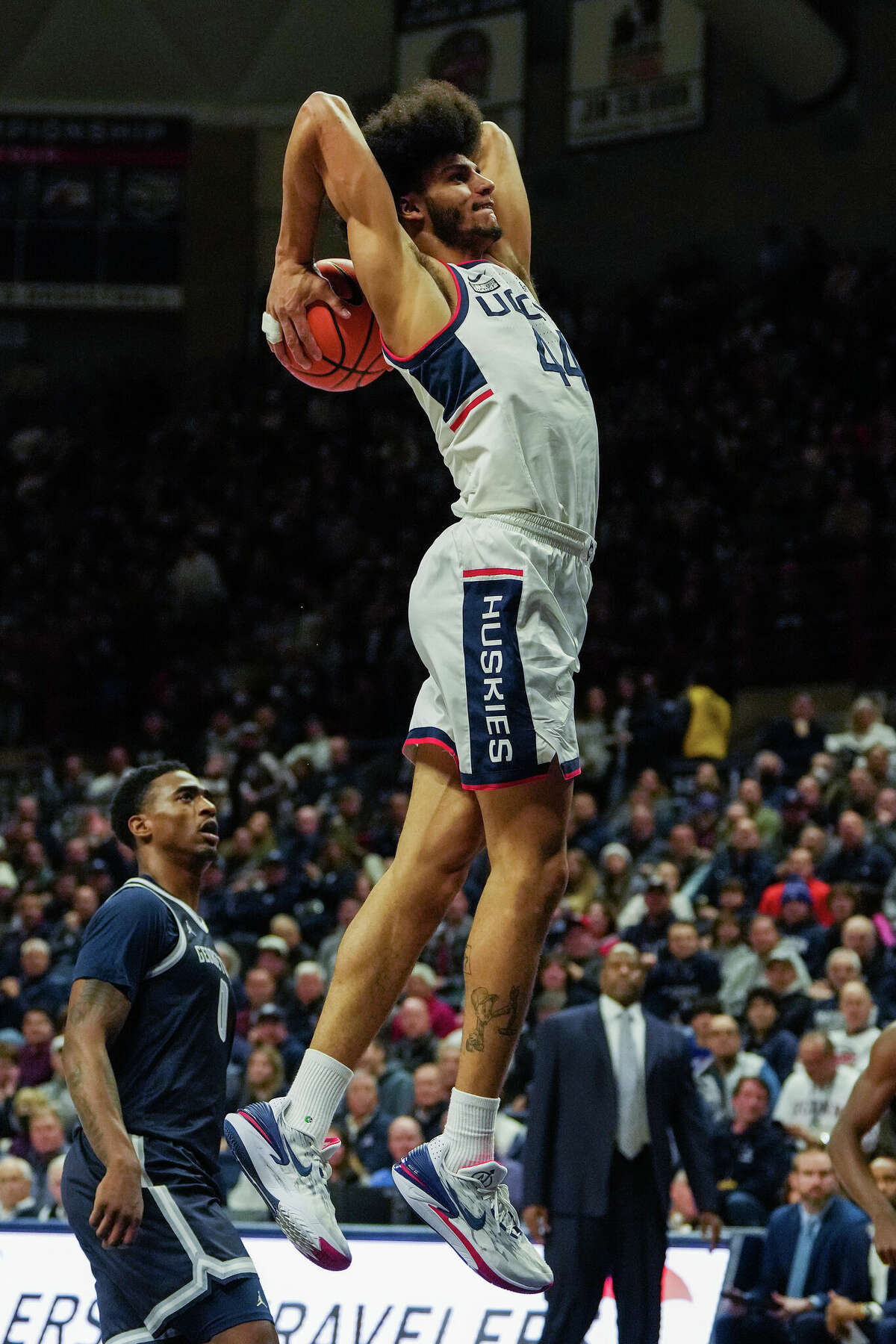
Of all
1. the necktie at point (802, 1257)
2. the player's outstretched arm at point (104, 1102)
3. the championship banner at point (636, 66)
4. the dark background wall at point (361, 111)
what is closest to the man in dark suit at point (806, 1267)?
the necktie at point (802, 1257)

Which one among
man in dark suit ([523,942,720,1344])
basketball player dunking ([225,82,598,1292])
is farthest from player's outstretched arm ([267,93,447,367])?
man in dark suit ([523,942,720,1344])

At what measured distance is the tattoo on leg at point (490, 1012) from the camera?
3561 millimetres

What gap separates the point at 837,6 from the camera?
1888 centimetres

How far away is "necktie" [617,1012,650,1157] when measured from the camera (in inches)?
285

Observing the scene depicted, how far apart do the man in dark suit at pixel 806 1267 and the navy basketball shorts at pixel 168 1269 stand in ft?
11.3

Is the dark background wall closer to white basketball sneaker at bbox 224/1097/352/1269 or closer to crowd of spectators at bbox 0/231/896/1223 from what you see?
crowd of spectators at bbox 0/231/896/1223

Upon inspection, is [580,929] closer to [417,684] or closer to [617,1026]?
[617,1026]

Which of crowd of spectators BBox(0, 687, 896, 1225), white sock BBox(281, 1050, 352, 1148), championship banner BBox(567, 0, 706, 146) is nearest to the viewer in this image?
white sock BBox(281, 1050, 352, 1148)

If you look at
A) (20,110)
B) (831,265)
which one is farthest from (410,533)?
(20,110)

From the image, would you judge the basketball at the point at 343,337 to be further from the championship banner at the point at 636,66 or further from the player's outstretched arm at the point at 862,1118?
the championship banner at the point at 636,66

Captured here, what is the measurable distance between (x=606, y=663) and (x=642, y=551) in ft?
4.18

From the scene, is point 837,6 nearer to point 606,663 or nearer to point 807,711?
point 606,663

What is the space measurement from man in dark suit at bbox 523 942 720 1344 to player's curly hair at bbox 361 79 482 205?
4407 millimetres

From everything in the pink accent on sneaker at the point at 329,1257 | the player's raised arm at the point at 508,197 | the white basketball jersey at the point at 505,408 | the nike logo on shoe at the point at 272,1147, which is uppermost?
the player's raised arm at the point at 508,197
